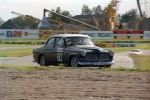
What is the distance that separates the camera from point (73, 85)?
10344 millimetres

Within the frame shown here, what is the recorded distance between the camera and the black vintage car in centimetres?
1574

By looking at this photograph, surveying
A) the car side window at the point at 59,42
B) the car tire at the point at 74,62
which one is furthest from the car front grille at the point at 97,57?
the car side window at the point at 59,42

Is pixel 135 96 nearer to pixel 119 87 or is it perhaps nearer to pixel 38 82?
pixel 119 87

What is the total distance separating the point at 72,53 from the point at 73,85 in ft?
18.4

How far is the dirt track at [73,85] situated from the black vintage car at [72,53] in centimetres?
254

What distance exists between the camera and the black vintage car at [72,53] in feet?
51.6

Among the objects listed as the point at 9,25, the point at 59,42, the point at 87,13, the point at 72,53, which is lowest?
the point at 72,53

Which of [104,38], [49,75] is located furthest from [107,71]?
[104,38]

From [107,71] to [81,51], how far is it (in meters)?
2.37

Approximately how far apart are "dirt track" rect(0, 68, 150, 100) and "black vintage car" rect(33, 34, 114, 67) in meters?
2.54

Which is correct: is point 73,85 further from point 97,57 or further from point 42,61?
point 42,61

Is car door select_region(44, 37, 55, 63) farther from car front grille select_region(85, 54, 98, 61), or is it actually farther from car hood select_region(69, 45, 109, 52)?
car front grille select_region(85, 54, 98, 61)

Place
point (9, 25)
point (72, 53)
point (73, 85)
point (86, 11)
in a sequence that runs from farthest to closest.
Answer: point (9, 25)
point (86, 11)
point (72, 53)
point (73, 85)

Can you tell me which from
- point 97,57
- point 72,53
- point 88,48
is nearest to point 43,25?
point 88,48
